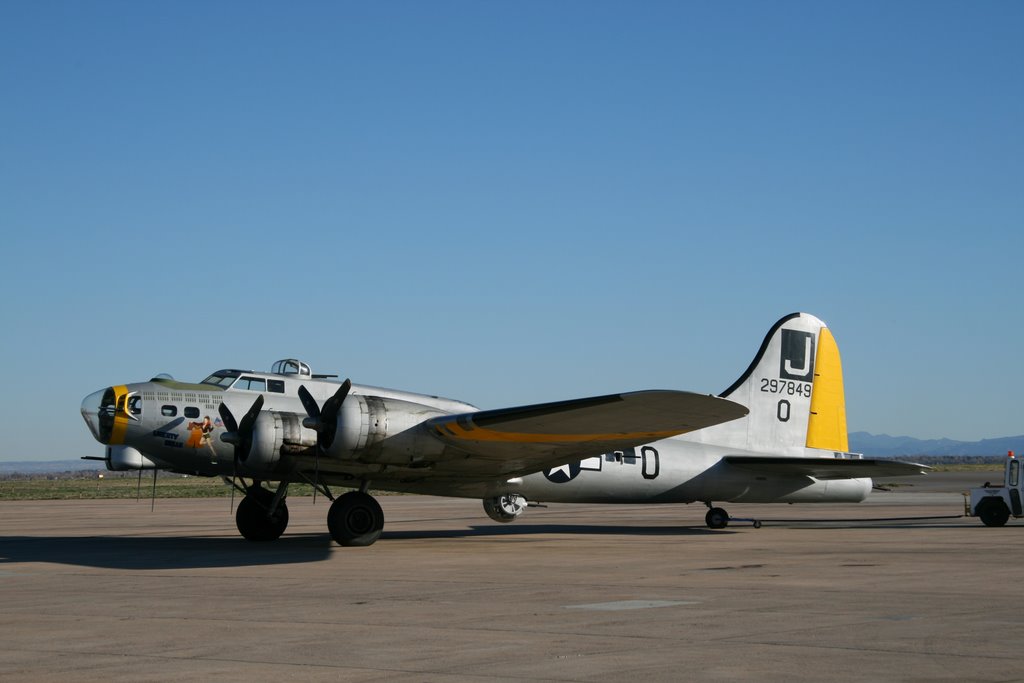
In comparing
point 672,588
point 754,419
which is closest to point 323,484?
point 672,588

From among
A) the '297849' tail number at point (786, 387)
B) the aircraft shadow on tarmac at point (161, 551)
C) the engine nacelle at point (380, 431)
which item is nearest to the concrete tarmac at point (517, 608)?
the aircraft shadow on tarmac at point (161, 551)

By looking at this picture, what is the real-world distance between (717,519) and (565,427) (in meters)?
8.39

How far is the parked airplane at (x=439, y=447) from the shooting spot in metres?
19.3

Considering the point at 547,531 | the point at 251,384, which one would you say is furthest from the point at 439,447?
the point at 547,531

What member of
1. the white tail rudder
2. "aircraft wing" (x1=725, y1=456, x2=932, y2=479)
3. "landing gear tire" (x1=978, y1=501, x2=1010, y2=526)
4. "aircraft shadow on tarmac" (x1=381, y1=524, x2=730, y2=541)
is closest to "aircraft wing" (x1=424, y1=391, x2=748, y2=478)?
"aircraft shadow on tarmac" (x1=381, y1=524, x2=730, y2=541)

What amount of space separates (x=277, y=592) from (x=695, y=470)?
45.3 ft

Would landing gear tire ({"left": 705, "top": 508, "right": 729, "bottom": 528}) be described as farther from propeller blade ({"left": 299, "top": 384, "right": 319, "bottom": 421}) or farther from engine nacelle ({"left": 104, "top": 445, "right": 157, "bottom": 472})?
engine nacelle ({"left": 104, "top": 445, "right": 157, "bottom": 472})

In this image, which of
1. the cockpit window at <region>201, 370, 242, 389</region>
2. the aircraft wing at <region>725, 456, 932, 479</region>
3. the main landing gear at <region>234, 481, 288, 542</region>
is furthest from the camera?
the aircraft wing at <region>725, 456, 932, 479</region>

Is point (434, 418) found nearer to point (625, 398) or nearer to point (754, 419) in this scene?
point (625, 398)

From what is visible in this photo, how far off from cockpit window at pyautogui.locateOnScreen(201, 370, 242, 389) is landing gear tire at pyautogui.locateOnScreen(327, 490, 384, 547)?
3.25m

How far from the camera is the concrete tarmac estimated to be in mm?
8531

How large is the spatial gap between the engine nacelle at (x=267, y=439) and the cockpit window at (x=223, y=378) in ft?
6.46

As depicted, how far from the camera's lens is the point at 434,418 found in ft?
65.3

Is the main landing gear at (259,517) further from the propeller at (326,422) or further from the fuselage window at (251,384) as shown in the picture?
the propeller at (326,422)
